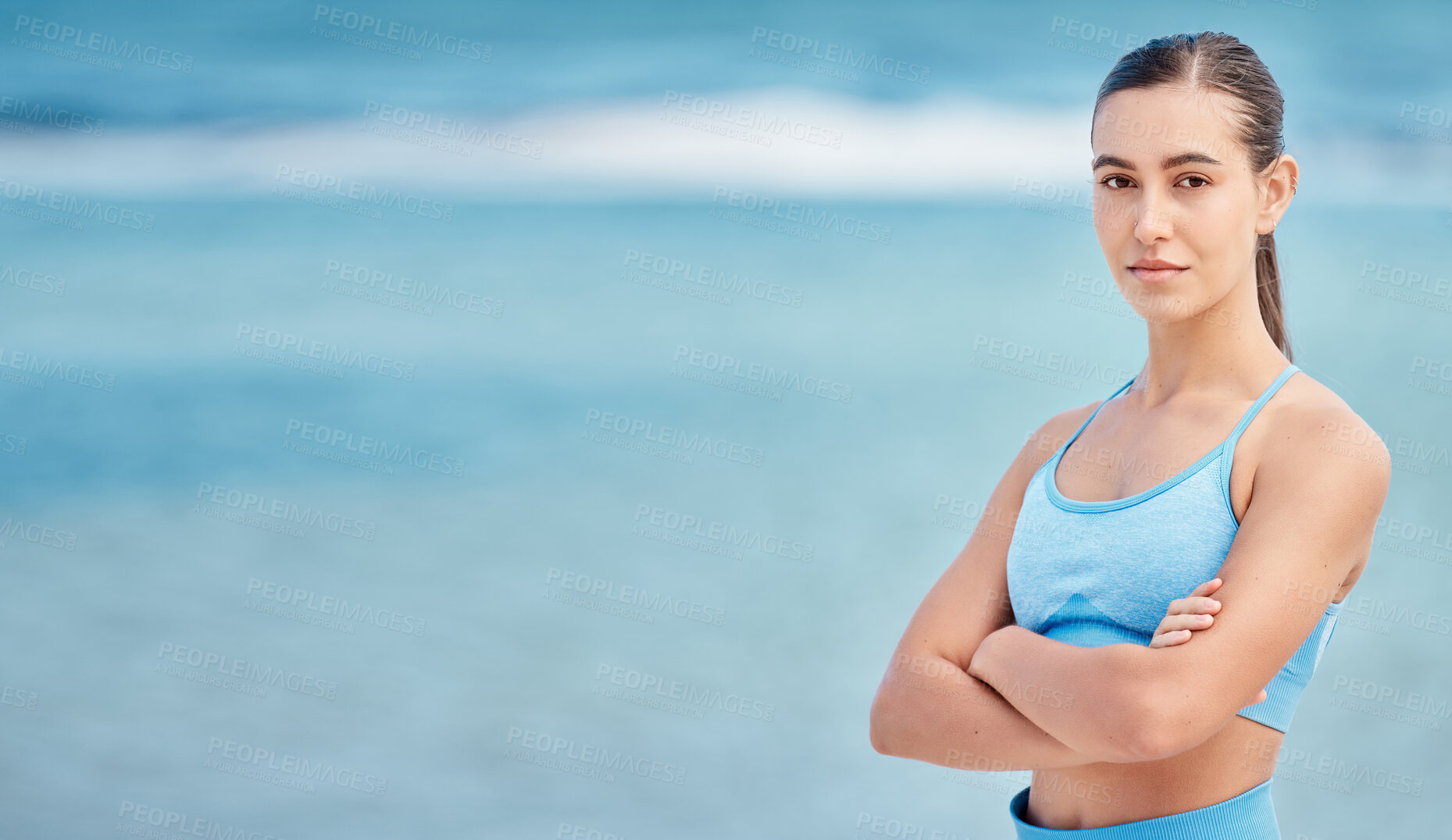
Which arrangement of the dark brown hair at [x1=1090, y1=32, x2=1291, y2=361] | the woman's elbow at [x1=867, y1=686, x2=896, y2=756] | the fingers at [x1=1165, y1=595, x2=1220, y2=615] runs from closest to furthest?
the fingers at [x1=1165, y1=595, x2=1220, y2=615], the dark brown hair at [x1=1090, y1=32, x2=1291, y2=361], the woman's elbow at [x1=867, y1=686, x2=896, y2=756]

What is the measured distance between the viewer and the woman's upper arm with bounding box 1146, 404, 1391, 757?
1.04m

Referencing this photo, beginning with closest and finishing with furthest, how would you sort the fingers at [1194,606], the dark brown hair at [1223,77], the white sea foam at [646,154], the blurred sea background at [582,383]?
1. the fingers at [1194,606]
2. the dark brown hair at [1223,77]
3. the blurred sea background at [582,383]
4. the white sea foam at [646,154]

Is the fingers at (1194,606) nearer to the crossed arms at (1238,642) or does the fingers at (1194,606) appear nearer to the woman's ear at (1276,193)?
the crossed arms at (1238,642)

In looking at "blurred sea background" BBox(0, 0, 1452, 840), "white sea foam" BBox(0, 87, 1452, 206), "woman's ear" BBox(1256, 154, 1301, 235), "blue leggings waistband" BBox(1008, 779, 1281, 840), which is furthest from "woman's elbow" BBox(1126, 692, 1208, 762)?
"white sea foam" BBox(0, 87, 1452, 206)

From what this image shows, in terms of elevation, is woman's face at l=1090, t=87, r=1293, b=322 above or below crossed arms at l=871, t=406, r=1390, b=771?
above

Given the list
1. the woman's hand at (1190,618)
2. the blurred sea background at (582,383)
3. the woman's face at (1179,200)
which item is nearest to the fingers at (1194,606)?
the woman's hand at (1190,618)

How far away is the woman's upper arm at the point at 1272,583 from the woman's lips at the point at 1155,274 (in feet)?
0.60

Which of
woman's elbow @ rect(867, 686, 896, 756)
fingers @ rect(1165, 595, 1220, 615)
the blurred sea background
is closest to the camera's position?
fingers @ rect(1165, 595, 1220, 615)

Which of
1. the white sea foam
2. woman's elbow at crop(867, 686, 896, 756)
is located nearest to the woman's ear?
woman's elbow at crop(867, 686, 896, 756)

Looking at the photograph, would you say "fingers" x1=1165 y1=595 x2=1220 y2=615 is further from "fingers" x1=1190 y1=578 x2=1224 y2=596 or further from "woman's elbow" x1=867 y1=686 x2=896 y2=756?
"woman's elbow" x1=867 y1=686 x2=896 y2=756

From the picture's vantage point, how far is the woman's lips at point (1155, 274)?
1.15 m

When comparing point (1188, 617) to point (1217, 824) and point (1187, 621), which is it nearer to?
point (1187, 621)

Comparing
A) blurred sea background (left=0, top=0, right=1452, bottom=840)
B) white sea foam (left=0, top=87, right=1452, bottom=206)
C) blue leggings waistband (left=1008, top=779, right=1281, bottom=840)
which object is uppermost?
white sea foam (left=0, top=87, right=1452, bottom=206)

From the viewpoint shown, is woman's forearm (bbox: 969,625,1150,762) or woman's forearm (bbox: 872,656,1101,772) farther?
woman's forearm (bbox: 872,656,1101,772)
